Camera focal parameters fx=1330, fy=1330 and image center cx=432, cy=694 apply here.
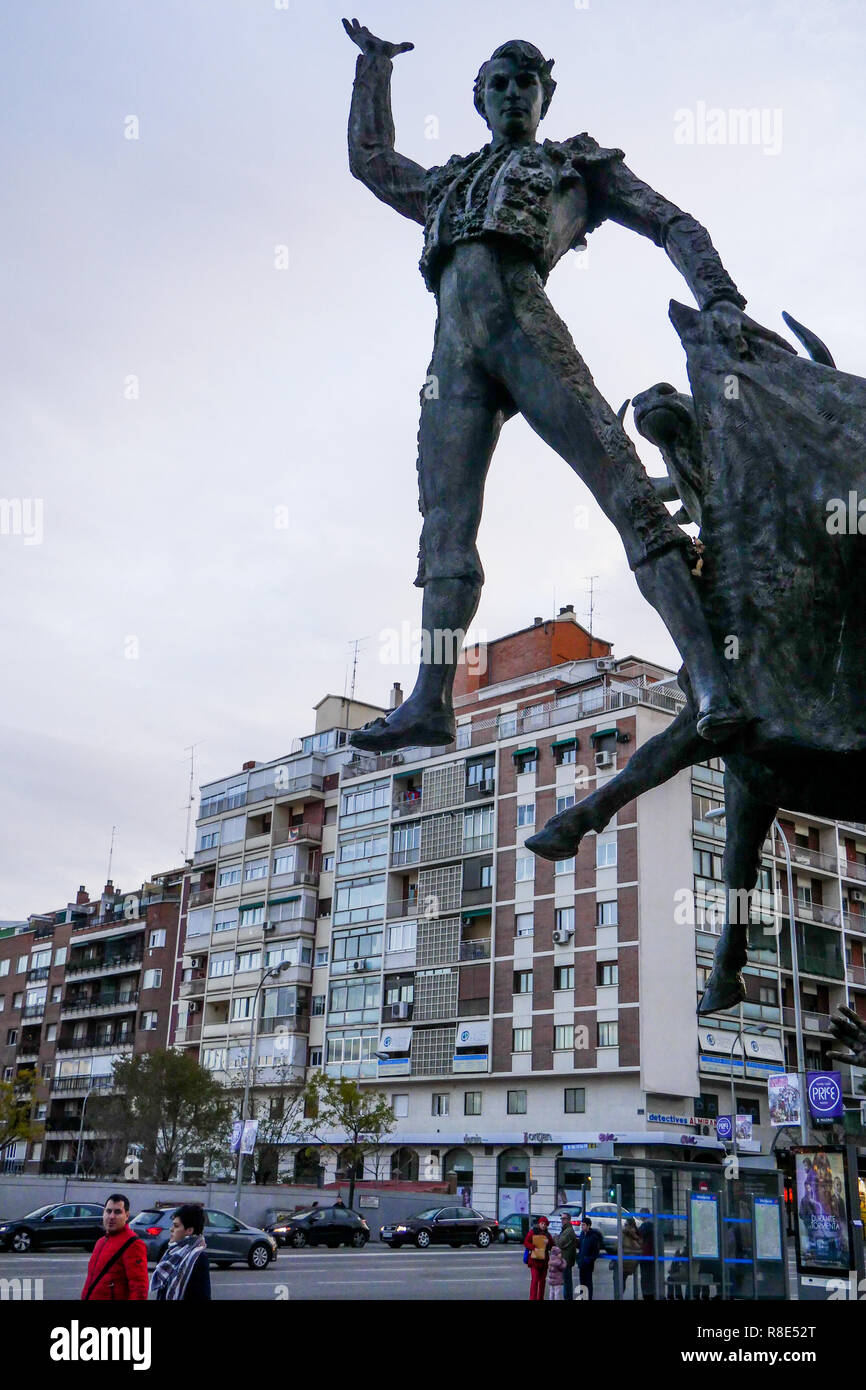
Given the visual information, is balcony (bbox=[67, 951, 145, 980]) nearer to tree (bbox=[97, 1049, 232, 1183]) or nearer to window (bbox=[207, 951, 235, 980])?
window (bbox=[207, 951, 235, 980])

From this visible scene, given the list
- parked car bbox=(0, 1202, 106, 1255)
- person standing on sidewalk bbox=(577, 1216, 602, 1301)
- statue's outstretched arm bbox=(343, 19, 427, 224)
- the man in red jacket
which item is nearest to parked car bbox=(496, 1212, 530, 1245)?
parked car bbox=(0, 1202, 106, 1255)

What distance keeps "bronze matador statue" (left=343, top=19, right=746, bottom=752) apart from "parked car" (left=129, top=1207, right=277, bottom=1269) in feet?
103

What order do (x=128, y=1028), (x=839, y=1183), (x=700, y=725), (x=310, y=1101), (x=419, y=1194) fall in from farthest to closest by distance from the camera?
(x=128, y=1028) → (x=310, y=1101) → (x=419, y=1194) → (x=839, y=1183) → (x=700, y=725)

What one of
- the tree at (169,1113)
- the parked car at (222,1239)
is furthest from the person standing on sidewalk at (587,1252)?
the tree at (169,1113)

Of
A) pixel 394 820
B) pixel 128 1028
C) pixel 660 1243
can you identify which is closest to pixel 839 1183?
pixel 660 1243

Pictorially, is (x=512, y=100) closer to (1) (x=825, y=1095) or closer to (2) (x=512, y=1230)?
(1) (x=825, y=1095)

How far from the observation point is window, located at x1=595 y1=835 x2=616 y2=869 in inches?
2435

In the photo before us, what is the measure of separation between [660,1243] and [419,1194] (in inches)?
1630

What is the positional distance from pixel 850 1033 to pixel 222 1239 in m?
32.9

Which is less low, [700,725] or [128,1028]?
[128,1028]

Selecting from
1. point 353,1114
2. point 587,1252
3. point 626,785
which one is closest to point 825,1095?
point 587,1252

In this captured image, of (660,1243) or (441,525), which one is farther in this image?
Answer: (660,1243)

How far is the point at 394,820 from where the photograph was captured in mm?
74750
